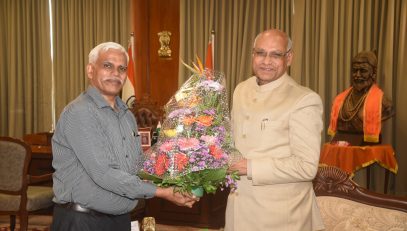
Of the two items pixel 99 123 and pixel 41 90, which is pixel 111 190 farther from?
pixel 41 90

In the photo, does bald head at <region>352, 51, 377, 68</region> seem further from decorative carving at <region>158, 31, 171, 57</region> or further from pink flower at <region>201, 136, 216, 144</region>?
pink flower at <region>201, 136, 216, 144</region>

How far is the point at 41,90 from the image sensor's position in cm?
682

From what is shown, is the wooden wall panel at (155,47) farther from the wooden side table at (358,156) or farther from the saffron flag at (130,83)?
the wooden side table at (358,156)

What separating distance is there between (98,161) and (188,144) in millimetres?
409

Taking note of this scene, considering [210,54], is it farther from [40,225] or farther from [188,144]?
[188,144]

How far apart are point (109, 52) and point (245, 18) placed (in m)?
A: 4.11

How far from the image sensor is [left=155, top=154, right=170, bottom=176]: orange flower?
160 cm

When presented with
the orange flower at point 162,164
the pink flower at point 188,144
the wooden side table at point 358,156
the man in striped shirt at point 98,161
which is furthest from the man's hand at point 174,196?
the wooden side table at point 358,156

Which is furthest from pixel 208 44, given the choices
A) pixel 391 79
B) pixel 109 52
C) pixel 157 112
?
pixel 109 52

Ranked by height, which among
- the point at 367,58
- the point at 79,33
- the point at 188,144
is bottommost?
the point at 188,144

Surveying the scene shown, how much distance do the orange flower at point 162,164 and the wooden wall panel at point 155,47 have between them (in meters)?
4.90

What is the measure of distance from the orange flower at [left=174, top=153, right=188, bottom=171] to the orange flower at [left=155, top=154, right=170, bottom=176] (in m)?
0.05

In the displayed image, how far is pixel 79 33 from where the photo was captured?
258 inches

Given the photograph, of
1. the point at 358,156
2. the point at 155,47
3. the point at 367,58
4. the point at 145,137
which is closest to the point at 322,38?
the point at 367,58
